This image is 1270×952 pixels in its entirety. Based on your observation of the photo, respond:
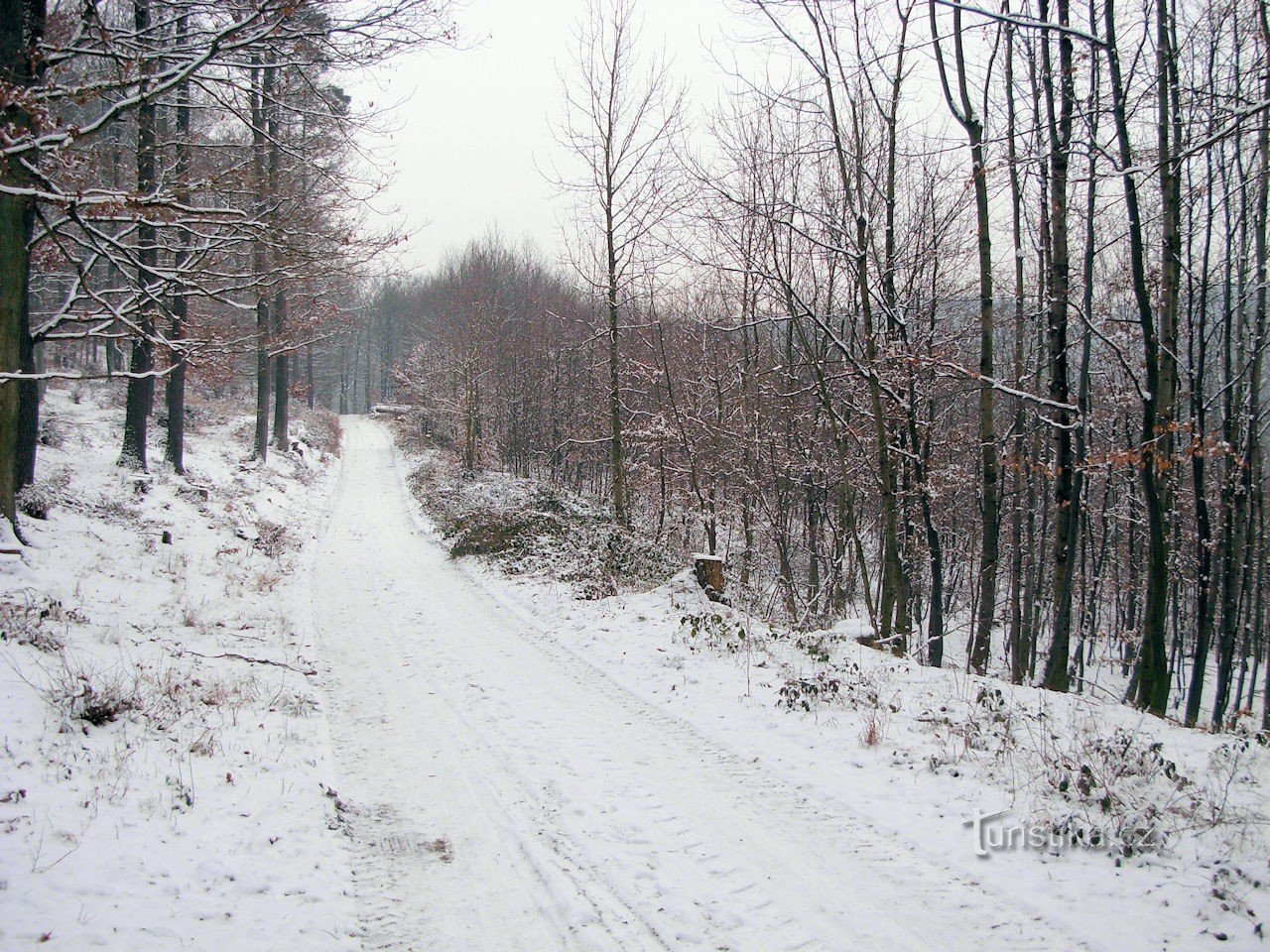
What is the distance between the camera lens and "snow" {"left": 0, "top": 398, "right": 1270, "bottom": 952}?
3709 mm

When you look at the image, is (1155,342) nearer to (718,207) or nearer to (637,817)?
(718,207)

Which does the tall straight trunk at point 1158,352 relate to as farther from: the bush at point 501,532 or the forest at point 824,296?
the bush at point 501,532

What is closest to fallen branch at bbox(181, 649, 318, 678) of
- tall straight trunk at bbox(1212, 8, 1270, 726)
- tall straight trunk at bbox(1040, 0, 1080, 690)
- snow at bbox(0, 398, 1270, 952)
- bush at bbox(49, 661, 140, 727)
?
snow at bbox(0, 398, 1270, 952)

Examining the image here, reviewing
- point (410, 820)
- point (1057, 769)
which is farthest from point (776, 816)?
point (410, 820)

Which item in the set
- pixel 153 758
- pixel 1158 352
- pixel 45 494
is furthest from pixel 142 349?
pixel 1158 352

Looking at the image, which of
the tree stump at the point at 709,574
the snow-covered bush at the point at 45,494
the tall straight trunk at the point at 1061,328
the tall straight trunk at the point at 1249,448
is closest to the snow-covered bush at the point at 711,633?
the tree stump at the point at 709,574

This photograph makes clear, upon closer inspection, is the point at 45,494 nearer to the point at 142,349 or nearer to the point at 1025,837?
the point at 142,349

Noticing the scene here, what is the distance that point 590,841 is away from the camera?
15.2 feet

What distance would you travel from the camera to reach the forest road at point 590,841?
3725 mm

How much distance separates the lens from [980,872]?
4188 mm

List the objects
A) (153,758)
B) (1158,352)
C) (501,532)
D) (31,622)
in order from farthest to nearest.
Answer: (501,532) < (1158,352) < (31,622) < (153,758)

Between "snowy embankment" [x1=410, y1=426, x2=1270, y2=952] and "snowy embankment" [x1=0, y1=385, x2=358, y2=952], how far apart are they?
116 inches

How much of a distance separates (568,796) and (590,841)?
0.66m

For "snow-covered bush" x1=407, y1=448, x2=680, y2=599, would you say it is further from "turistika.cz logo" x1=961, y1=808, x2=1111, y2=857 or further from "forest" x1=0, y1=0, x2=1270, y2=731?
"turistika.cz logo" x1=961, y1=808, x2=1111, y2=857
